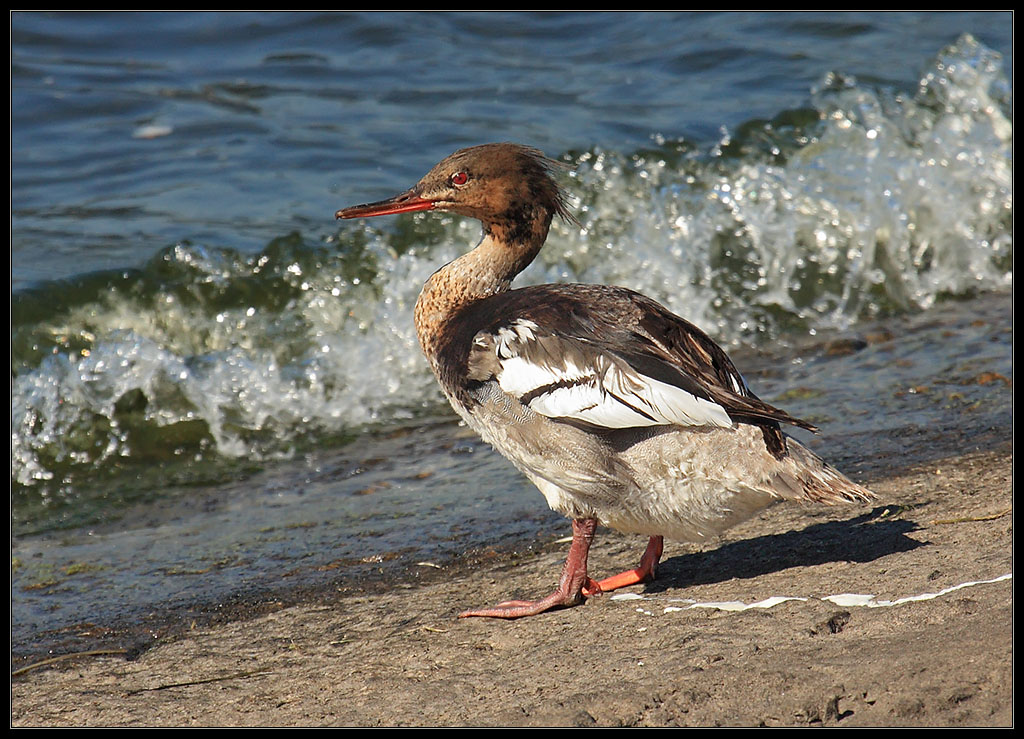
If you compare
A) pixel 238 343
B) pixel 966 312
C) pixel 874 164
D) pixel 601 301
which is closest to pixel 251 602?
pixel 601 301

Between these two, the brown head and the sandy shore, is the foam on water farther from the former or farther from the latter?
the sandy shore

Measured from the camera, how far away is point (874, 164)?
9695 millimetres

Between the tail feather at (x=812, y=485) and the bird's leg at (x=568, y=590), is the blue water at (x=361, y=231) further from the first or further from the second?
the tail feather at (x=812, y=485)

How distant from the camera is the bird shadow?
4.24 m

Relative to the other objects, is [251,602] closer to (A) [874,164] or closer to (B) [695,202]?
(B) [695,202]

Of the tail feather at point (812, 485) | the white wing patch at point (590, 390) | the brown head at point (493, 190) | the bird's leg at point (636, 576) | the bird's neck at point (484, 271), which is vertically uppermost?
the brown head at point (493, 190)

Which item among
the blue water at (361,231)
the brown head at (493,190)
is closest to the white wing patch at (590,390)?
the brown head at (493,190)

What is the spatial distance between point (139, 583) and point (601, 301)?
7.61 ft

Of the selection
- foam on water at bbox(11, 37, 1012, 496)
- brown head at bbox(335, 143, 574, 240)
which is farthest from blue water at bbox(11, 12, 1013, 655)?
brown head at bbox(335, 143, 574, 240)

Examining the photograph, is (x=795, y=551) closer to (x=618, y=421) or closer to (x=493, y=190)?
(x=618, y=421)

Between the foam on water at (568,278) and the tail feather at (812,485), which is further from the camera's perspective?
the foam on water at (568,278)

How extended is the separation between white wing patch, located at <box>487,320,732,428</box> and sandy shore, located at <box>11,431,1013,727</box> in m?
0.68

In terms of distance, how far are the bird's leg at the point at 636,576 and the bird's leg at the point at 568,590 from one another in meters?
0.05

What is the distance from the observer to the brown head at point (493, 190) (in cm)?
493
